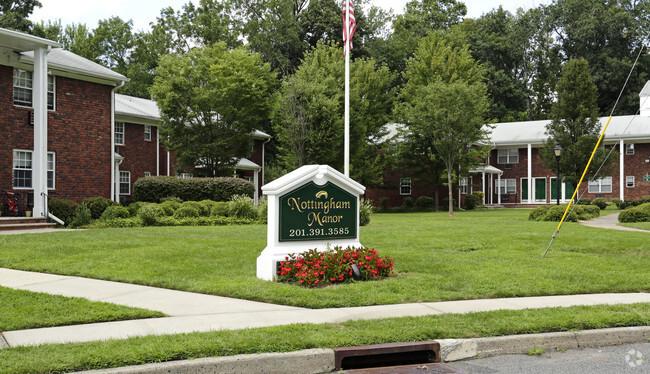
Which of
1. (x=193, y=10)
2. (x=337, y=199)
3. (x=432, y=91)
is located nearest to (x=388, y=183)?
(x=432, y=91)

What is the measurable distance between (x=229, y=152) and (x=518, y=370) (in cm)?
2827

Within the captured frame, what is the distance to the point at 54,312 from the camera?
22.4 feet

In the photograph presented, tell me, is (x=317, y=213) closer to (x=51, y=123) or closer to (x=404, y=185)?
(x=51, y=123)

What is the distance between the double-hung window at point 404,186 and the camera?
43438 millimetres

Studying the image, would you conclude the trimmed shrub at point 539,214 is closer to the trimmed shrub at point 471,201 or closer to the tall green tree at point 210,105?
the tall green tree at point 210,105

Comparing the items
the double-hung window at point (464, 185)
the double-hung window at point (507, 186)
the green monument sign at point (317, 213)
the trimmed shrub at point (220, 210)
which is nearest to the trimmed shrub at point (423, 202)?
the double-hung window at point (464, 185)

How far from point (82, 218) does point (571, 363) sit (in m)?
18.7

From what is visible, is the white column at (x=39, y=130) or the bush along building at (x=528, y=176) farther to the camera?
the bush along building at (x=528, y=176)

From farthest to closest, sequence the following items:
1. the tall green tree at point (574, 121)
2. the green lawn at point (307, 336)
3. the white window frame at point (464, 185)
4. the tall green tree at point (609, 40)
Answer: the tall green tree at point (609, 40), the white window frame at point (464, 185), the tall green tree at point (574, 121), the green lawn at point (307, 336)

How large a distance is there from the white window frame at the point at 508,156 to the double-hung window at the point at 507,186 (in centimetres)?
166

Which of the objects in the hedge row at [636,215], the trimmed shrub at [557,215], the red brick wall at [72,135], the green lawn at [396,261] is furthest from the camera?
the trimmed shrub at [557,215]

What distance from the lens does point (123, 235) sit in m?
15.9

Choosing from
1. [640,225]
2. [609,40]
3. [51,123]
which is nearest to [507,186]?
[609,40]

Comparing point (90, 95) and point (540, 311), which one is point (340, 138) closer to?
point (90, 95)
